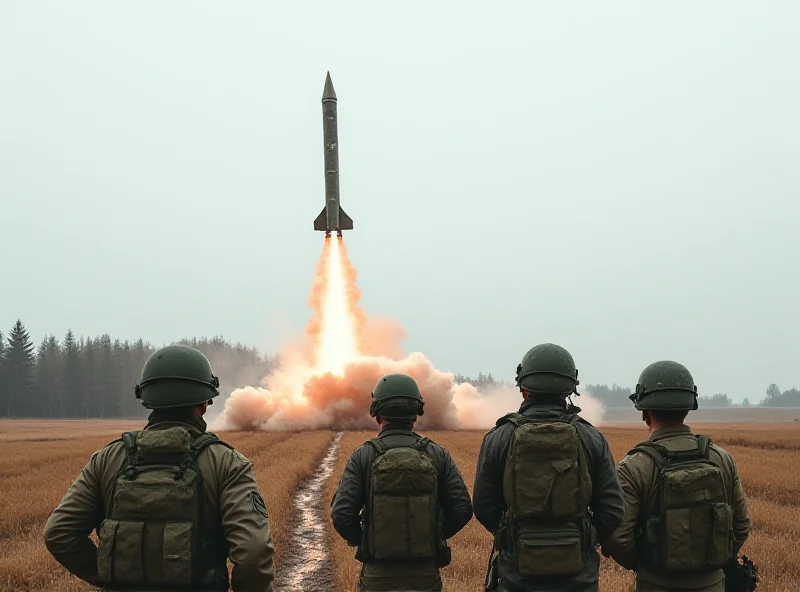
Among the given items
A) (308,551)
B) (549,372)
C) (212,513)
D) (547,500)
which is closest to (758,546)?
(308,551)

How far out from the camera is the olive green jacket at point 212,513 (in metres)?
4.45

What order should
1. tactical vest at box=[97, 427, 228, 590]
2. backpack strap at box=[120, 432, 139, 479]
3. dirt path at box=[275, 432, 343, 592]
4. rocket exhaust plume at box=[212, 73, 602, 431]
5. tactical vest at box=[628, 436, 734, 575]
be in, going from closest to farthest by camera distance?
tactical vest at box=[97, 427, 228, 590]
backpack strap at box=[120, 432, 139, 479]
tactical vest at box=[628, 436, 734, 575]
dirt path at box=[275, 432, 343, 592]
rocket exhaust plume at box=[212, 73, 602, 431]

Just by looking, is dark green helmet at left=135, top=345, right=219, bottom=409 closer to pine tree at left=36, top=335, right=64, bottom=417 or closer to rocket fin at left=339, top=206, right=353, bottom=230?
rocket fin at left=339, top=206, right=353, bottom=230

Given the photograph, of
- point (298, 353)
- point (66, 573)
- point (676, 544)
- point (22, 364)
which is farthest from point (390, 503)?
point (22, 364)

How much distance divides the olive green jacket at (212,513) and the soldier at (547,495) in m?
2.01

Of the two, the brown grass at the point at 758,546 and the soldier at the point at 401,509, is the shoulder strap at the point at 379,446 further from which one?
the brown grass at the point at 758,546

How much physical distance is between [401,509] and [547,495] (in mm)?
1402

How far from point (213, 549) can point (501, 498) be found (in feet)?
8.35

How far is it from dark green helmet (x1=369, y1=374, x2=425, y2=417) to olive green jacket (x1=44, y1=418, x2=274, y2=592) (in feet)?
6.86

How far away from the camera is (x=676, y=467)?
591 centimetres

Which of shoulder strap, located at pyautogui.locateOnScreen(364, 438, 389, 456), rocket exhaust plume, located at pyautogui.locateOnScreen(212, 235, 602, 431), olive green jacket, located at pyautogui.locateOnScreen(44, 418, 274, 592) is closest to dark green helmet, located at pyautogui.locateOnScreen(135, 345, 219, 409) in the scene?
olive green jacket, located at pyautogui.locateOnScreen(44, 418, 274, 592)

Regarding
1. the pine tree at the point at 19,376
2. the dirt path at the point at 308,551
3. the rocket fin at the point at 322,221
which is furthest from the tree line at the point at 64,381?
the dirt path at the point at 308,551

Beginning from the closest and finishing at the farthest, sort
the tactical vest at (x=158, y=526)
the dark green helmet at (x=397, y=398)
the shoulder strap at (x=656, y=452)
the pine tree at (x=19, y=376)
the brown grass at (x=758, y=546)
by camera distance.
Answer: the tactical vest at (x=158, y=526), the shoulder strap at (x=656, y=452), the dark green helmet at (x=397, y=398), the brown grass at (x=758, y=546), the pine tree at (x=19, y=376)

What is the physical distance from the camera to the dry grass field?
1151 cm
